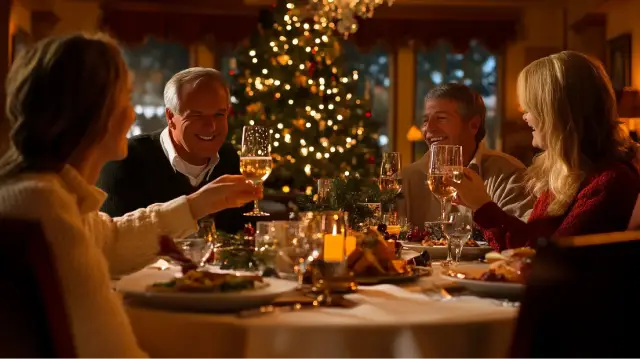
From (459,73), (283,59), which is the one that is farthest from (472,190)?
(459,73)

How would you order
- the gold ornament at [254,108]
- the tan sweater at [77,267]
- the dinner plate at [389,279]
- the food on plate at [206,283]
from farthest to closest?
the gold ornament at [254,108]
the dinner plate at [389,279]
the food on plate at [206,283]
the tan sweater at [77,267]

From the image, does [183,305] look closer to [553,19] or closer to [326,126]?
[326,126]

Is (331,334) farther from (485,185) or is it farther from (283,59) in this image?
(283,59)

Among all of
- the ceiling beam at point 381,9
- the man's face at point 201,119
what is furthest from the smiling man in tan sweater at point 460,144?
the ceiling beam at point 381,9

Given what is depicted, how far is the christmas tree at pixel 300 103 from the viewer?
794cm

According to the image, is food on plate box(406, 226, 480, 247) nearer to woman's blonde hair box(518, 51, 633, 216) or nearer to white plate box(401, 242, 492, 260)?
white plate box(401, 242, 492, 260)

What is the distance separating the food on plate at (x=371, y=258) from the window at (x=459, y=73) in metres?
9.81

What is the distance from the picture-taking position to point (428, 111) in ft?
14.0

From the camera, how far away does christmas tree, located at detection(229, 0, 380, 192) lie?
26.1ft

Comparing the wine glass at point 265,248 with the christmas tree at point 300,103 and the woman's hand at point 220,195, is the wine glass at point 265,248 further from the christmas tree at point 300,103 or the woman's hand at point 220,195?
the christmas tree at point 300,103

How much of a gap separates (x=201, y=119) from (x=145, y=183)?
36cm

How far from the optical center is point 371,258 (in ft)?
6.95

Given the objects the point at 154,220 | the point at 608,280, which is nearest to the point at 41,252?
the point at 154,220

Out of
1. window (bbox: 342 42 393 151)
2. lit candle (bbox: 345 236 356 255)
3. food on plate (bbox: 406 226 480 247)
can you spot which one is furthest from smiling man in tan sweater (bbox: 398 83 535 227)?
window (bbox: 342 42 393 151)
